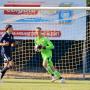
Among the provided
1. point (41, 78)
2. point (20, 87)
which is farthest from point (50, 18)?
point (20, 87)

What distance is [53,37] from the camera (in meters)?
19.0

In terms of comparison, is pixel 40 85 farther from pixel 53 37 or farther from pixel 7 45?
pixel 53 37

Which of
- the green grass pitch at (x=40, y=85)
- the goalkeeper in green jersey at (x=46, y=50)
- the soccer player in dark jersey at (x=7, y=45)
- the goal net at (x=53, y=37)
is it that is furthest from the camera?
the goal net at (x=53, y=37)

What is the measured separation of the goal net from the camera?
18.7 m

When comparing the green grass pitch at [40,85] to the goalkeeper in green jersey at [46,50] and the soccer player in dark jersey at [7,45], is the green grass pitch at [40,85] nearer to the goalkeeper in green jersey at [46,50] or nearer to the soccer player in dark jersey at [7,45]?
the goalkeeper in green jersey at [46,50]

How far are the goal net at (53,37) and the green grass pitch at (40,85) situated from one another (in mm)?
1278

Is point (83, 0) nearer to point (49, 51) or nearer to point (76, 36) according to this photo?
point (76, 36)

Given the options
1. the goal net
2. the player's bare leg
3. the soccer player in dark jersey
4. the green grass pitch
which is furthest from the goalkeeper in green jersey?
the goal net

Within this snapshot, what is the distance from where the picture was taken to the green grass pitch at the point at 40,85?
50.3 ft

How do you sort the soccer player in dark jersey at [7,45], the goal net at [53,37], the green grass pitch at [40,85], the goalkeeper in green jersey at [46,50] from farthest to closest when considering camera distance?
1. the goal net at [53,37]
2. the soccer player in dark jersey at [7,45]
3. the goalkeeper in green jersey at [46,50]
4. the green grass pitch at [40,85]

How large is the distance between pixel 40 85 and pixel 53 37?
339 centimetres

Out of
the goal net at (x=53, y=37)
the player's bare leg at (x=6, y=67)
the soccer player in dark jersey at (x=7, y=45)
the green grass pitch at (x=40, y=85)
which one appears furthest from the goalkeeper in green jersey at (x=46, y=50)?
the goal net at (x=53, y=37)

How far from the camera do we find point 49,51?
55.6ft

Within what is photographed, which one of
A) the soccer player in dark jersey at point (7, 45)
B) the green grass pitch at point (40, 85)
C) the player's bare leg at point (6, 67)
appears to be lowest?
the green grass pitch at point (40, 85)
